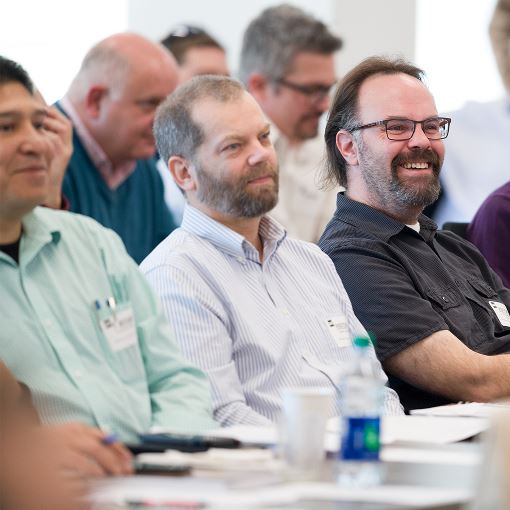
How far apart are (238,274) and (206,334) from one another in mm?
255

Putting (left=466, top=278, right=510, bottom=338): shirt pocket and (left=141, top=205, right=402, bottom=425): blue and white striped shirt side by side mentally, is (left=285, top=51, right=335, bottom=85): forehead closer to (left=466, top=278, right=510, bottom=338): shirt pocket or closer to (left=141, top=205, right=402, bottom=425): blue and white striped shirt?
(left=466, top=278, right=510, bottom=338): shirt pocket

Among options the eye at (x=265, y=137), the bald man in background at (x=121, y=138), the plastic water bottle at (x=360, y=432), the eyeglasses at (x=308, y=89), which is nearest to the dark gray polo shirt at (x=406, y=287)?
the eye at (x=265, y=137)

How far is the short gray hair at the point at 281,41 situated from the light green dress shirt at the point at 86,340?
Answer: 2712 millimetres

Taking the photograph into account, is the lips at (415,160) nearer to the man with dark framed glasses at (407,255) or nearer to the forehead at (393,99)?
the man with dark framed glasses at (407,255)

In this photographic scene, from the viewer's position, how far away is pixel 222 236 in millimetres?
2939

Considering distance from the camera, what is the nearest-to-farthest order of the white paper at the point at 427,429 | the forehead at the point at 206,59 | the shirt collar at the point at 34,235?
the white paper at the point at 427,429 → the shirt collar at the point at 34,235 → the forehead at the point at 206,59

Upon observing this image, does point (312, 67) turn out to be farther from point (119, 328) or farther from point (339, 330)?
point (119, 328)

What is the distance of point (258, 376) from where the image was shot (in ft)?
9.12

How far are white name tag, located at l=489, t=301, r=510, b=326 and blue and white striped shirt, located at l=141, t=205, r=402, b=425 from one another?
0.58m

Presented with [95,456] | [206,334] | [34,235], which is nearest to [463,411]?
[206,334]

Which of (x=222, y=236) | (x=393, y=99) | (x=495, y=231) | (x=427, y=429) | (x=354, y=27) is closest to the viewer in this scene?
(x=427, y=429)

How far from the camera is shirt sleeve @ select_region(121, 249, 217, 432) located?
2.46m

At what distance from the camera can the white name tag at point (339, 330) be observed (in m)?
2.99

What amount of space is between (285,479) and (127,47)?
3.12 metres
